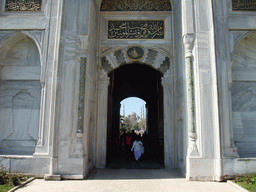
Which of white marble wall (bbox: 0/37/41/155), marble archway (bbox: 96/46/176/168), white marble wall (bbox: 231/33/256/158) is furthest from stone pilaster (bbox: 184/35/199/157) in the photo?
white marble wall (bbox: 0/37/41/155)

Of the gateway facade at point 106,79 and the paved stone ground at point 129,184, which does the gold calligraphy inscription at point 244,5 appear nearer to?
the gateway facade at point 106,79

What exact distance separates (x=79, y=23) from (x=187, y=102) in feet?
11.2

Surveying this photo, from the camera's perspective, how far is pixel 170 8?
6.48 meters

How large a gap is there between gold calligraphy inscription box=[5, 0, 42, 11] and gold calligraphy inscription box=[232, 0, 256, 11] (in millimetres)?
5356

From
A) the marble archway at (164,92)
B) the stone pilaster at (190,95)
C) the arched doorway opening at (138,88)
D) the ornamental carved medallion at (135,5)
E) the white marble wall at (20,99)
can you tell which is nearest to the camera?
the stone pilaster at (190,95)

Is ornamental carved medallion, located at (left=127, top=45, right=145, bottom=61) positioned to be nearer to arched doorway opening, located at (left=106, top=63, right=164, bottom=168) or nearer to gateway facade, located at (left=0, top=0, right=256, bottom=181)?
gateway facade, located at (left=0, top=0, right=256, bottom=181)

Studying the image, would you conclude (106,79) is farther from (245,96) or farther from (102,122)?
(245,96)

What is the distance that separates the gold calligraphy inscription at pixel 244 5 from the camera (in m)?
5.37

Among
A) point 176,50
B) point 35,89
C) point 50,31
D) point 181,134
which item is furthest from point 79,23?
point 181,134

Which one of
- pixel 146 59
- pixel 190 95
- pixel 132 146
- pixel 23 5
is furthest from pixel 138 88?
pixel 23 5

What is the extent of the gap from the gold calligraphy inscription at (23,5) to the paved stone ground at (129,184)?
4.54 m

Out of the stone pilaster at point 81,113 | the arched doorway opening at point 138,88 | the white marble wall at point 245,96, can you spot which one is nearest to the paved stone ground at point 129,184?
the stone pilaster at point 81,113

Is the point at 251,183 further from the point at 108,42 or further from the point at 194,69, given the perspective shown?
the point at 108,42

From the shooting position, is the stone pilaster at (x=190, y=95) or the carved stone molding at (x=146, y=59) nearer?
the stone pilaster at (x=190, y=95)
